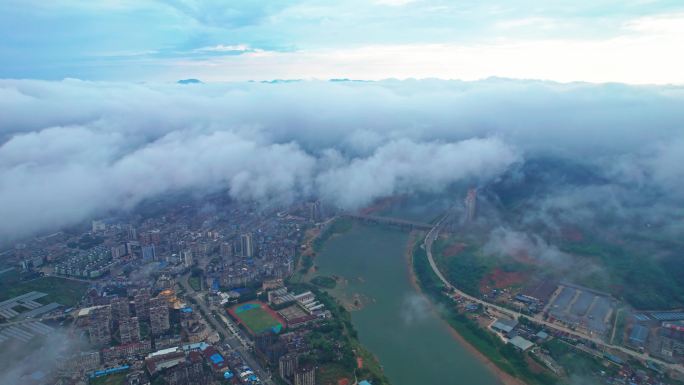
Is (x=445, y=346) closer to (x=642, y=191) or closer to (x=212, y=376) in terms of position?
(x=212, y=376)

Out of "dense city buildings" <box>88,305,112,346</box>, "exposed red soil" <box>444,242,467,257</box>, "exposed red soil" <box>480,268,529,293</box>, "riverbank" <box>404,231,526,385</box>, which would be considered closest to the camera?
"riverbank" <box>404,231,526,385</box>

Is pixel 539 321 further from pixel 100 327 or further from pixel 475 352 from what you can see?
pixel 100 327

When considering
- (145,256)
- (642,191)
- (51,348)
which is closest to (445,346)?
(51,348)

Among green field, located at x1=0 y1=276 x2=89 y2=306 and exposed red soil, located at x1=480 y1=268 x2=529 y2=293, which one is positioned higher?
exposed red soil, located at x1=480 y1=268 x2=529 y2=293

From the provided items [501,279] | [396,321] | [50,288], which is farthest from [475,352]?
[50,288]

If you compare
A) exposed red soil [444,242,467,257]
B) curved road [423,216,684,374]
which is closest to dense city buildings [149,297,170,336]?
curved road [423,216,684,374]

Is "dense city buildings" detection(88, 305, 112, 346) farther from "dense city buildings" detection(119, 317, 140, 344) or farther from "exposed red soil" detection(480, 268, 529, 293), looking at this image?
"exposed red soil" detection(480, 268, 529, 293)

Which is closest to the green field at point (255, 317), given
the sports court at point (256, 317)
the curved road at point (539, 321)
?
the sports court at point (256, 317)
